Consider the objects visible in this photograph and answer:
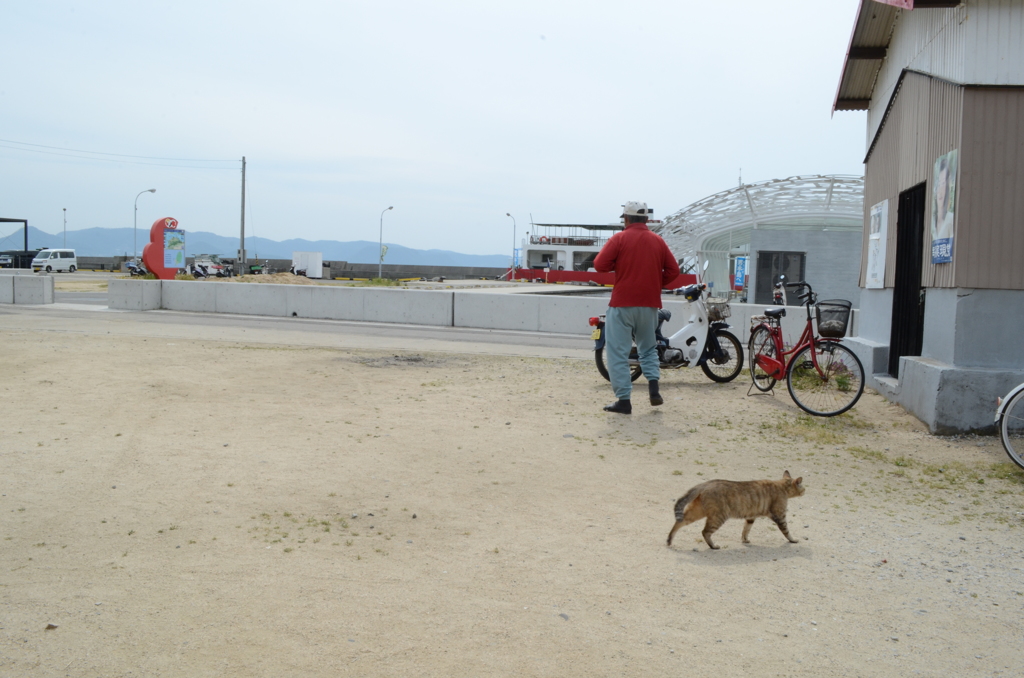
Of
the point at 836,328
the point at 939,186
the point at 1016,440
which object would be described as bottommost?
the point at 1016,440

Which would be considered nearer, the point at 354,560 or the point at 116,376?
the point at 354,560

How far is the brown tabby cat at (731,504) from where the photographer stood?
14.8ft

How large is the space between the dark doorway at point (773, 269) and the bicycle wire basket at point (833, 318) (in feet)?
75.2

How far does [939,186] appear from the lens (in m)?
8.10

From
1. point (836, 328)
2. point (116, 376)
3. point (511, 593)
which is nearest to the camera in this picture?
point (511, 593)

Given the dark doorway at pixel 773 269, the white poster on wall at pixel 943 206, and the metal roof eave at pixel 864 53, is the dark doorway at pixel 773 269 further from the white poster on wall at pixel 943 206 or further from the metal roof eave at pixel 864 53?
the white poster on wall at pixel 943 206

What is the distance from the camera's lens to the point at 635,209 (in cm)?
821

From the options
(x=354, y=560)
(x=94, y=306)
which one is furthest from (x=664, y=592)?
(x=94, y=306)

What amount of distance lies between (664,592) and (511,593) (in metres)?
0.71

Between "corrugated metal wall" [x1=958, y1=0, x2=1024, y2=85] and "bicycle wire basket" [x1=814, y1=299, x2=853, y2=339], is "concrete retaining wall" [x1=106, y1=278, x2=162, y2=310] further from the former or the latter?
"corrugated metal wall" [x1=958, y1=0, x2=1024, y2=85]

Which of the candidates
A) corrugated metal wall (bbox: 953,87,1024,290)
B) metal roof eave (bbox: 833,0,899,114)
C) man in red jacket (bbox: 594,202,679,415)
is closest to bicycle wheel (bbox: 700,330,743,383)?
man in red jacket (bbox: 594,202,679,415)

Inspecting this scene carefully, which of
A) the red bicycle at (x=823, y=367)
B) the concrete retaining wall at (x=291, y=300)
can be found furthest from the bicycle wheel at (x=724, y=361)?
the concrete retaining wall at (x=291, y=300)

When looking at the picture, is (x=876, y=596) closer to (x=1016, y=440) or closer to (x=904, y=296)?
(x=1016, y=440)

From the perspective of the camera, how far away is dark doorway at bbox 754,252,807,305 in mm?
31141
